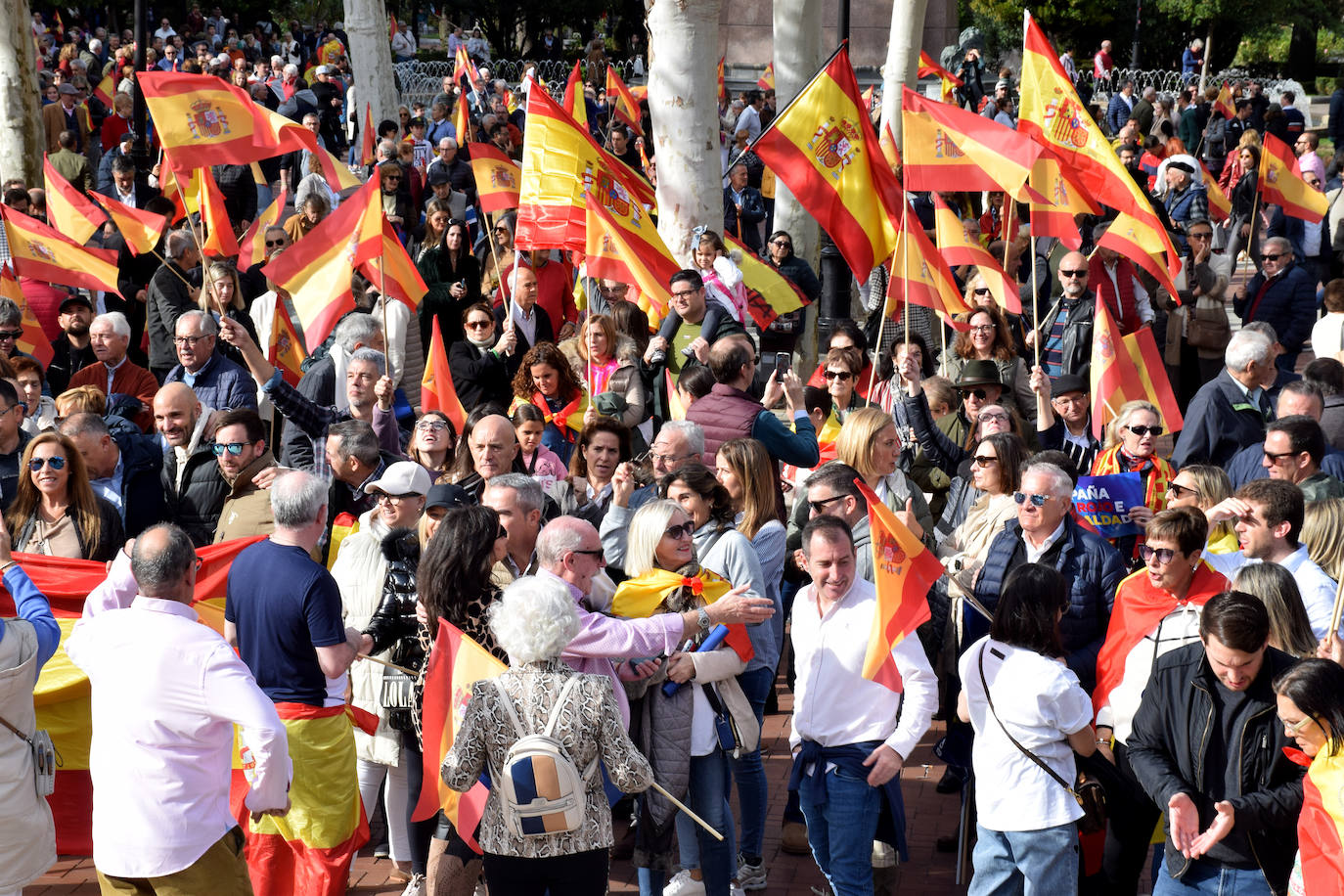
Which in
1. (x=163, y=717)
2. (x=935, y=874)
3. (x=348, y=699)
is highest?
(x=163, y=717)

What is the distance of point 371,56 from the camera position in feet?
67.4

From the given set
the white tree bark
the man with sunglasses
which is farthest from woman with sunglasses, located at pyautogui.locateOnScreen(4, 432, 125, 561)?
the white tree bark

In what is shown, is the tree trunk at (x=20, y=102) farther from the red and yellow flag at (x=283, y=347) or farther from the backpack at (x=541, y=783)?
the backpack at (x=541, y=783)

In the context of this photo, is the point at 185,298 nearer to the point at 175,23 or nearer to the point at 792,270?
the point at 792,270

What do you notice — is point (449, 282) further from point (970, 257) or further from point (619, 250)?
point (970, 257)

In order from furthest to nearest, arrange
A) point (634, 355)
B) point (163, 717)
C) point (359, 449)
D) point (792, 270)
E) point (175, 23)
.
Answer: point (175, 23) → point (792, 270) → point (634, 355) → point (359, 449) → point (163, 717)

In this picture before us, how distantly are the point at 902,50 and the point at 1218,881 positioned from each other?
12.4 m

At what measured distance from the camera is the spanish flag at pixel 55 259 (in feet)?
32.2

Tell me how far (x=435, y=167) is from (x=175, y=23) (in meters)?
28.3

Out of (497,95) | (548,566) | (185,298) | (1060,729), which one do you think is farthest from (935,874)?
(497,95)

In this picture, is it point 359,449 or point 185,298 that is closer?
point 359,449

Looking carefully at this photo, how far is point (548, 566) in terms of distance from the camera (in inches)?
201

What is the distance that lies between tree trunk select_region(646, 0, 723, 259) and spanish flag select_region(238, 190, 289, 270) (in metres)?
3.10

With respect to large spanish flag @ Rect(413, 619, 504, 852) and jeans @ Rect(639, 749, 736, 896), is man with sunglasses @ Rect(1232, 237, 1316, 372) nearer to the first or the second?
jeans @ Rect(639, 749, 736, 896)
